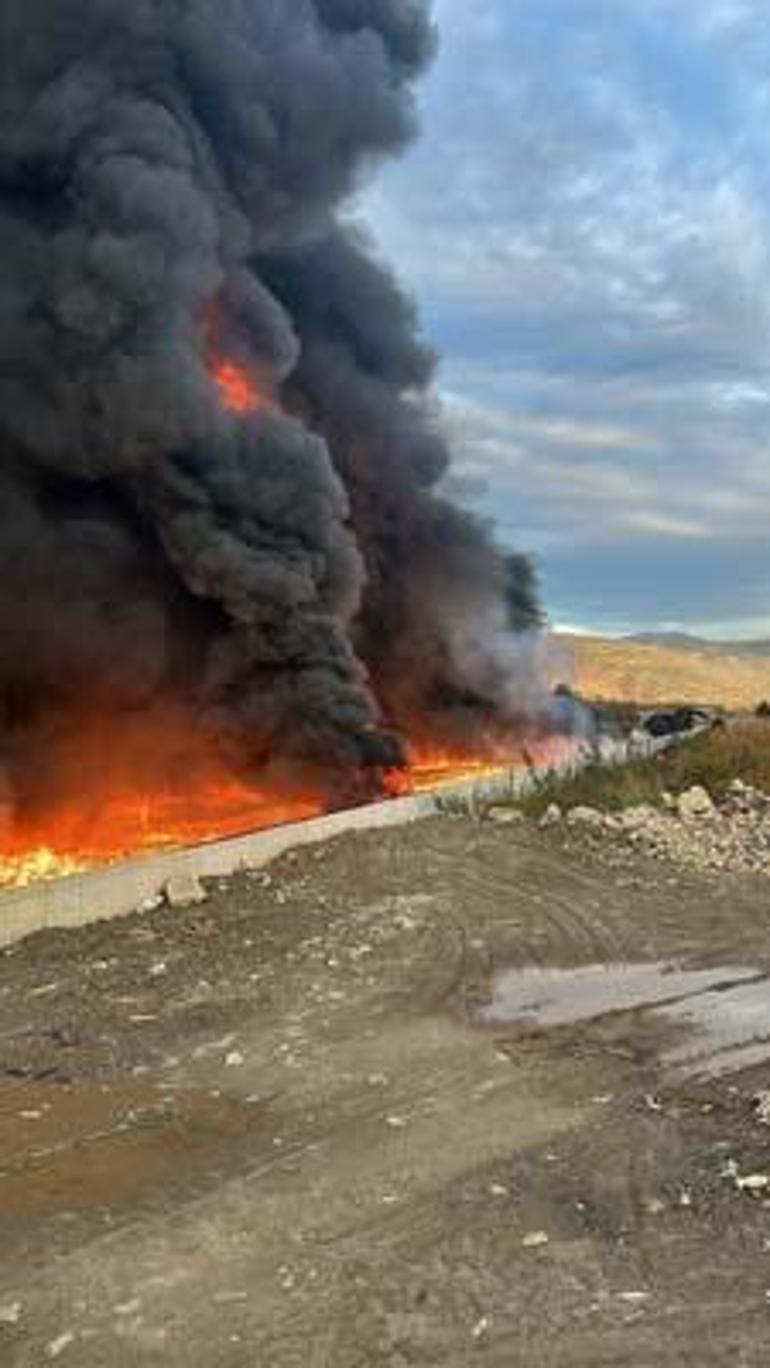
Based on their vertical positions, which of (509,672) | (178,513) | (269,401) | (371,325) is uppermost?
(371,325)

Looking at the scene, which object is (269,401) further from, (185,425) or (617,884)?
(617,884)

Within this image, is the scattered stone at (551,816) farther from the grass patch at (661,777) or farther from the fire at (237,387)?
the fire at (237,387)

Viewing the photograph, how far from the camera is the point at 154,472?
2619 cm

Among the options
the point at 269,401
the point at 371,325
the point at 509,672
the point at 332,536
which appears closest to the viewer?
the point at 332,536

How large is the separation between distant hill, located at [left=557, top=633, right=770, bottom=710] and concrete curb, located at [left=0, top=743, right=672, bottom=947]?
6838cm

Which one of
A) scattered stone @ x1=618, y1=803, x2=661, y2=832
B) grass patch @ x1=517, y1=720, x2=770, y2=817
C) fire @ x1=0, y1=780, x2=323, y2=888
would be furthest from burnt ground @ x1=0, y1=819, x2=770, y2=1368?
grass patch @ x1=517, y1=720, x2=770, y2=817

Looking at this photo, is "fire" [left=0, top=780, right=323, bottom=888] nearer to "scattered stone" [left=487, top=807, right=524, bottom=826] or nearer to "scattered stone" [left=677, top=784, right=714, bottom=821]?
"scattered stone" [left=487, top=807, right=524, bottom=826]

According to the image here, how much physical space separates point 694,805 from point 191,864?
25.8 feet

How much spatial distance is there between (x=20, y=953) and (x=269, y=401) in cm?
1659

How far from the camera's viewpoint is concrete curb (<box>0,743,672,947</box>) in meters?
15.8

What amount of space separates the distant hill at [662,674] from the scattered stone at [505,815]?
2712 inches

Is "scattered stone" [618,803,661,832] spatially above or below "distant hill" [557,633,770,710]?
below

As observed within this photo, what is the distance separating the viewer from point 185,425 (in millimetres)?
25562

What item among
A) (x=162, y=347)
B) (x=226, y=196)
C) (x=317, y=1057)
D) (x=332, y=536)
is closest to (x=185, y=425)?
(x=162, y=347)
